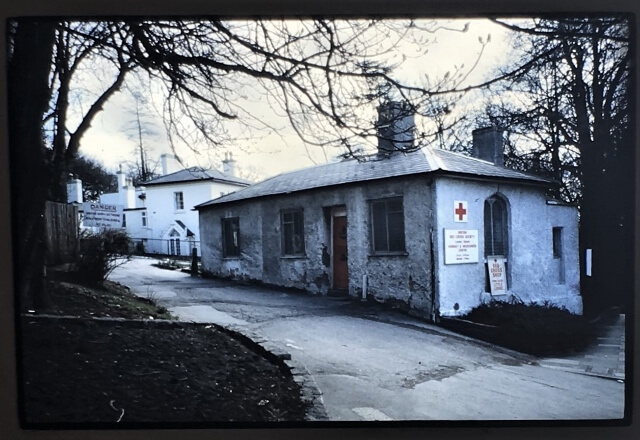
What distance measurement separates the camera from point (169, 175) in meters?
1.52

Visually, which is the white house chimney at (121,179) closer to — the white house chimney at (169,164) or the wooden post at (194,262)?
the white house chimney at (169,164)

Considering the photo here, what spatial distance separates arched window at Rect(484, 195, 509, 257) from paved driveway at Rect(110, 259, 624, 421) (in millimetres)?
408

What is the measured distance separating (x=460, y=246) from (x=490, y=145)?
47cm

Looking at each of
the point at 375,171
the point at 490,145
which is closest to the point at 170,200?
the point at 375,171

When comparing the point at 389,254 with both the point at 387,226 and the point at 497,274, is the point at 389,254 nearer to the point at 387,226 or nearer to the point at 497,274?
the point at 387,226

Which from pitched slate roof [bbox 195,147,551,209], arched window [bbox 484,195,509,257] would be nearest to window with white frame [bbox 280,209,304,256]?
pitched slate roof [bbox 195,147,551,209]

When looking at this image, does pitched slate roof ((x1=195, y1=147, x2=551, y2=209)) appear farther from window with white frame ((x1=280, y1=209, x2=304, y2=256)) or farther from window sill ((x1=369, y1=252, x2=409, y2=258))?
window sill ((x1=369, y1=252, x2=409, y2=258))

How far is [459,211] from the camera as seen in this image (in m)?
1.49

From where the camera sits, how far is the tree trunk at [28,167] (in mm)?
1443

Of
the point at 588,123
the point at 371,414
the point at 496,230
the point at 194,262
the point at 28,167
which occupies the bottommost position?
the point at 371,414

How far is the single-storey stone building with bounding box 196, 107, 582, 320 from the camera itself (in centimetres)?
149

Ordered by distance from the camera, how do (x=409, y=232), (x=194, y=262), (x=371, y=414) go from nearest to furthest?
(x=371, y=414), (x=409, y=232), (x=194, y=262)

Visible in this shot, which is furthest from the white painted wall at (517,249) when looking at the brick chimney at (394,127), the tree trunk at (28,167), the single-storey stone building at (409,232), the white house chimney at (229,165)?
the tree trunk at (28,167)

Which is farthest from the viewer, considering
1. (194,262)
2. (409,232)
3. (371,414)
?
(194,262)
